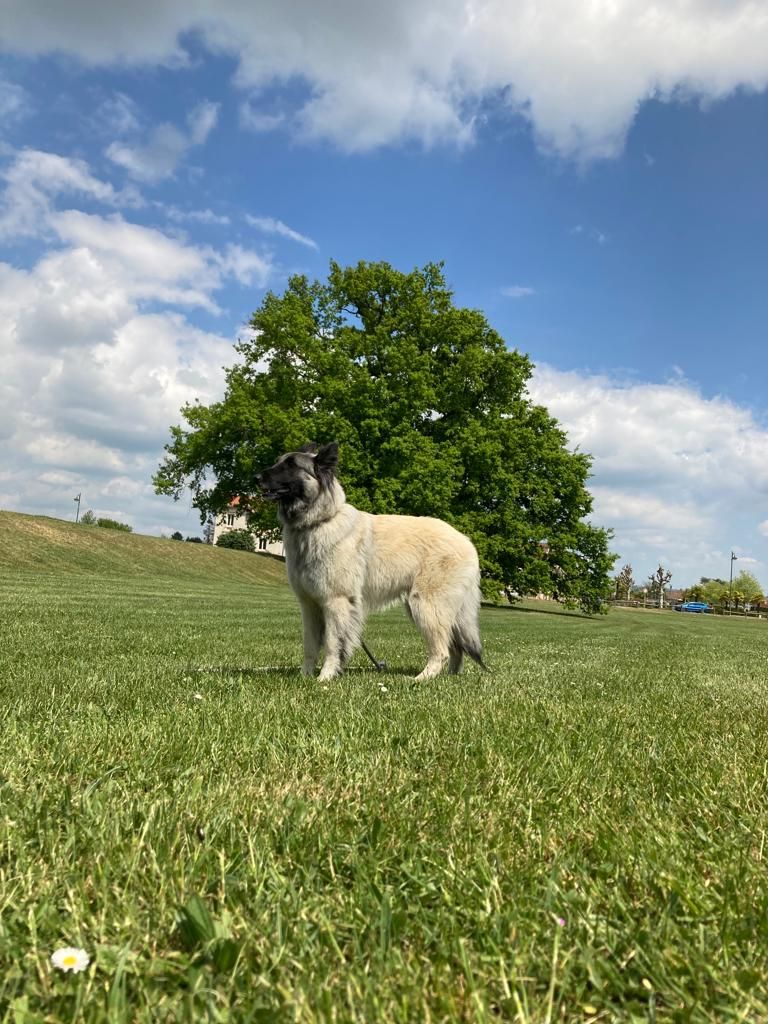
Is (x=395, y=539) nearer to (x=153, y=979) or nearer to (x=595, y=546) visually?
(x=153, y=979)

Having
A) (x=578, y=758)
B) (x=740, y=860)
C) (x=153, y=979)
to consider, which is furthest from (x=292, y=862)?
(x=578, y=758)

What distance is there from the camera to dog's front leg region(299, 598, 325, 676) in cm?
722

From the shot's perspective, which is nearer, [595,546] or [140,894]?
[140,894]

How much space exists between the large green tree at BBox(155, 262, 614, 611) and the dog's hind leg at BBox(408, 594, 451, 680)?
70.5 feet

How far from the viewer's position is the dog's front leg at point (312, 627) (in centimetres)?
722

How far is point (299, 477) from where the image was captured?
7.07m

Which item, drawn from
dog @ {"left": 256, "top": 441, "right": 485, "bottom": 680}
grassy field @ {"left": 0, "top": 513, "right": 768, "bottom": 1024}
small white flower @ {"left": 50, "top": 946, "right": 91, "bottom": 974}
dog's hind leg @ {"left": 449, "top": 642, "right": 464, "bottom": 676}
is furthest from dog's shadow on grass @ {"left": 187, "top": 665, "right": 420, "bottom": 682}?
small white flower @ {"left": 50, "top": 946, "right": 91, "bottom": 974}

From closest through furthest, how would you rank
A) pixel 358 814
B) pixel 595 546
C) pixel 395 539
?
pixel 358 814
pixel 395 539
pixel 595 546

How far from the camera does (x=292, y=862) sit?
2.07 m

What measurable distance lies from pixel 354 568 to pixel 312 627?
753 millimetres

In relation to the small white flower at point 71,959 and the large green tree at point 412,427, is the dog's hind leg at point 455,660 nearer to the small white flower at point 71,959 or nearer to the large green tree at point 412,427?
the small white flower at point 71,959

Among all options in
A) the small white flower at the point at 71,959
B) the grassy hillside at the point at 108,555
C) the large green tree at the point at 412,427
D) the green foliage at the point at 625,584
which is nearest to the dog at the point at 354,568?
the small white flower at the point at 71,959

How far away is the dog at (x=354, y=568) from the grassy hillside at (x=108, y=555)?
26.8 metres

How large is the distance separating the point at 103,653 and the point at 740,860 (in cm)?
706
